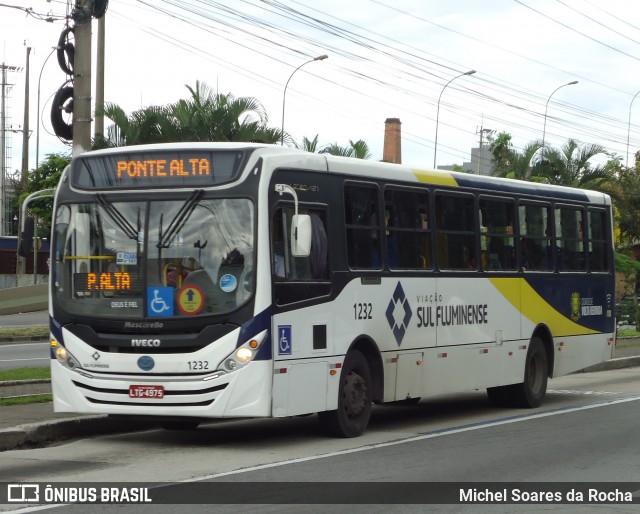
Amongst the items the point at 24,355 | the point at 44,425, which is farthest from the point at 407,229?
the point at 24,355

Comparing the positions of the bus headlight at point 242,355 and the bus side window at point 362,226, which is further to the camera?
the bus side window at point 362,226

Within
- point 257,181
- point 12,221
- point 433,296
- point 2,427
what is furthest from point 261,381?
point 12,221

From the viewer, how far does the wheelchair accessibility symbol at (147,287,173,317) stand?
12.1 meters

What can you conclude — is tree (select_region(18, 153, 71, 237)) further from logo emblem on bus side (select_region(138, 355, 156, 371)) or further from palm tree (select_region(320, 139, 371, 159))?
logo emblem on bus side (select_region(138, 355, 156, 371))

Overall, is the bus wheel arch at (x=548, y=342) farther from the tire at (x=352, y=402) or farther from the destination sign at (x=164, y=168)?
the destination sign at (x=164, y=168)

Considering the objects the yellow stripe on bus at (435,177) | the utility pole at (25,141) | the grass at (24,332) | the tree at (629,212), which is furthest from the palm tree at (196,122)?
the utility pole at (25,141)

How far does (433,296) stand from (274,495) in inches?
243

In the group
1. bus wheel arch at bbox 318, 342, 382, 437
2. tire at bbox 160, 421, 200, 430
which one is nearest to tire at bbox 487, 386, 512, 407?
bus wheel arch at bbox 318, 342, 382, 437

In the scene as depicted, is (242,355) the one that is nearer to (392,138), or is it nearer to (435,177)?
(435,177)

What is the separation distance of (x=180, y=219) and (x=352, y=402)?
287 centimetres

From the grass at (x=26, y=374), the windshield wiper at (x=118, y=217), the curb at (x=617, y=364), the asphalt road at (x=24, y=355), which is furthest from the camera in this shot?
the curb at (x=617, y=364)

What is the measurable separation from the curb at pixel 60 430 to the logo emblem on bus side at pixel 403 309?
9.77 ft

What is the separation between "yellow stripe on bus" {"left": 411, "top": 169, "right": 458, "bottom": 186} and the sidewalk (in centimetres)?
442

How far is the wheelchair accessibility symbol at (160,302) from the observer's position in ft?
39.6
